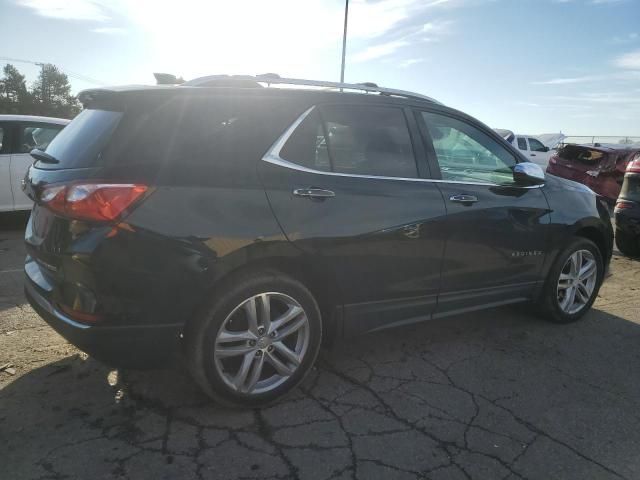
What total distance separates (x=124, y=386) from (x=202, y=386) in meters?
0.63

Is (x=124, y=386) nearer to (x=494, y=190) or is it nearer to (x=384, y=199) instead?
(x=384, y=199)

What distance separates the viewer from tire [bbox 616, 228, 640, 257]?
6.74 meters

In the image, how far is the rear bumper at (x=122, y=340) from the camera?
7.88ft

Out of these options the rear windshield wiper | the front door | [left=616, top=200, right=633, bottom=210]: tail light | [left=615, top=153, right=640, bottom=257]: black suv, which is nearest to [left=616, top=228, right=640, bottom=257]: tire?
[left=615, top=153, right=640, bottom=257]: black suv

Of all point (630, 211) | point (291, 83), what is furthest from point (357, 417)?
point (630, 211)

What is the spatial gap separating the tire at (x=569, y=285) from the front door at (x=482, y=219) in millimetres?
226

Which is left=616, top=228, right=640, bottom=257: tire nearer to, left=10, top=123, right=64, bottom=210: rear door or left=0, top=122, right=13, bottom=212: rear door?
left=10, top=123, right=64, bottom=210: rear door

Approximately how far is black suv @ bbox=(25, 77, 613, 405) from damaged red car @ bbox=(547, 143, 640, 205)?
8.85 meters

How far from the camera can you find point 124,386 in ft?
9.78

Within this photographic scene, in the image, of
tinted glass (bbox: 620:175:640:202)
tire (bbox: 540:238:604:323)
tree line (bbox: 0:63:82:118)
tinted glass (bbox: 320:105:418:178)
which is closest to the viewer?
tinted glass (bbox: 320:105:418:178)

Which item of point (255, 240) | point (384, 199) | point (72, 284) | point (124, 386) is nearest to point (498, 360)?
point (384, 199)

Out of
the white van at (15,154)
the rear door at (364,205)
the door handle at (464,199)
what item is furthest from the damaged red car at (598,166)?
the white van at (15,154)

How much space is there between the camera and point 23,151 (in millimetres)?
6996

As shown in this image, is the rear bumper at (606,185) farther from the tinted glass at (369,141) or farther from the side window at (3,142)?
the side window at (3,142)
